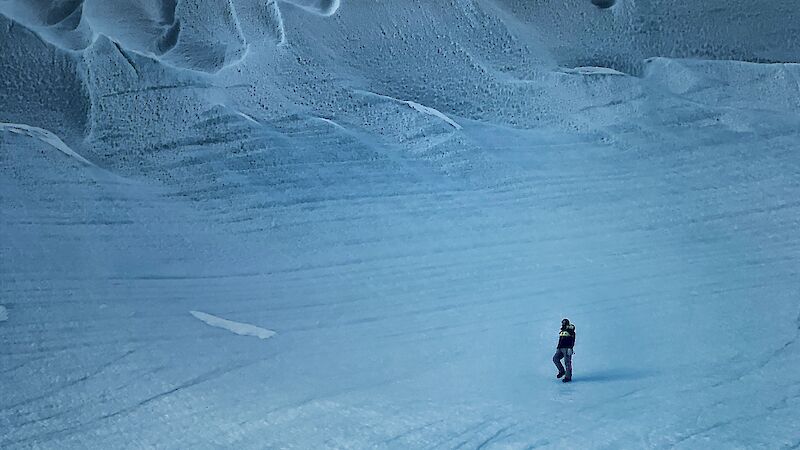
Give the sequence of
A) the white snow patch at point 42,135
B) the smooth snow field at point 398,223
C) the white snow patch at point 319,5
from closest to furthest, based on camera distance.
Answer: the smooth snow field at point 398,223 < the white snow patch at point 42,135 < the white snow patch at point 319,5

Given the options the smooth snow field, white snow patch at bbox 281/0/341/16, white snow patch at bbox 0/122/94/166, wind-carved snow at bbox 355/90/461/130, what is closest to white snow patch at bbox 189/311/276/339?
the smooth snow field

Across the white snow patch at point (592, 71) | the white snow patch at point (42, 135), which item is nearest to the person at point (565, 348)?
the white snow patch at point (592, 71)

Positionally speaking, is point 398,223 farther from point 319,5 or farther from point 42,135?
point 42,135

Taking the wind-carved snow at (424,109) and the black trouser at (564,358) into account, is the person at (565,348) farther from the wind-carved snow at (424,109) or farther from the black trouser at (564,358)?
the wind-carved snow at (424,109)

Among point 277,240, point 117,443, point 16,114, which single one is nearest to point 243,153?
point 277,240

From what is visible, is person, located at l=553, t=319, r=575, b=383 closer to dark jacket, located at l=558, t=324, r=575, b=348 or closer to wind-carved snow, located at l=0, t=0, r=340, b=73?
dark jacket, located at l=558, t=324, r=575, b=348

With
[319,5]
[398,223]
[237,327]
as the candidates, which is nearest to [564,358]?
[398,223]
